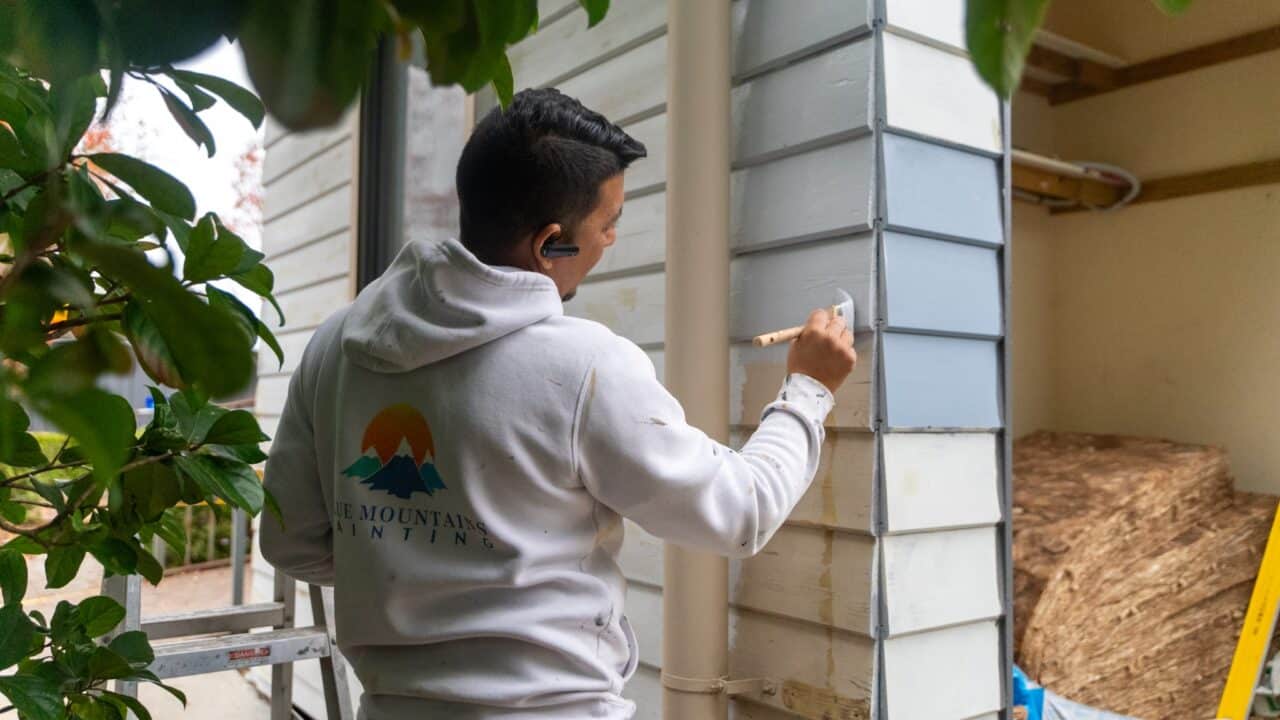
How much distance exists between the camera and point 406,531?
1.07 m

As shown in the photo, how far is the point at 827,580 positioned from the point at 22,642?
115cm

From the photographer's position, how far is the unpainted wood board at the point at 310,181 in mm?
3365

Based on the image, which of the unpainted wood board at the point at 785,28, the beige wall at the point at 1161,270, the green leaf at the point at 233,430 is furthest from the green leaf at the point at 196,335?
the beige wall at the point at 1161,270

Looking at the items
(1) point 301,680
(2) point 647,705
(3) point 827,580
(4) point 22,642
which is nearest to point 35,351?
(4) point 22,642

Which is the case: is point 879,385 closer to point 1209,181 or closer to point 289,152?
point 289,152

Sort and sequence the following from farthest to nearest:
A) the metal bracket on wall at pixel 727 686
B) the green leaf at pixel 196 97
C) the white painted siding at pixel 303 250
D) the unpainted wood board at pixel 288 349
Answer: the unpainted wood board at pixel 288 349, the white painted siding at pixel 303 250, the metal bracket on wall at pixel 727 686, the green leaf at pixel 196 97

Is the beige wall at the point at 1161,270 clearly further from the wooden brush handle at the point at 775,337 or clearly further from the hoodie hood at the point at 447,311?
the hoodie hood at the point at 447,311

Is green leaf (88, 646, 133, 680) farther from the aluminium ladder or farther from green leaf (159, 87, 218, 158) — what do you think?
the aluminium ladder

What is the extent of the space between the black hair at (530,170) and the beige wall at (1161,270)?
13.0 ft

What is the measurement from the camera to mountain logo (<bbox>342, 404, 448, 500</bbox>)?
3.46 feet

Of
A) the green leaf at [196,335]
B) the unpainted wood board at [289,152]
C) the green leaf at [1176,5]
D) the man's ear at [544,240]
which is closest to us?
the green leaf at [196,335]

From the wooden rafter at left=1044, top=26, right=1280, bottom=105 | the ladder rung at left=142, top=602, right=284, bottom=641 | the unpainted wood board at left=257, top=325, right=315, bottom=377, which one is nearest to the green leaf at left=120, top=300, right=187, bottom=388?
the ladder rung at left=142, top=602, right=284, bottom=641

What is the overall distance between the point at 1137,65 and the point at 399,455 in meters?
4.68

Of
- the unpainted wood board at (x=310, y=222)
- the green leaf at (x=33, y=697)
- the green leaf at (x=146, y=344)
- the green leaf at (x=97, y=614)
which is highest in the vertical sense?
the unpainted wood board at (x=310, y=222)
